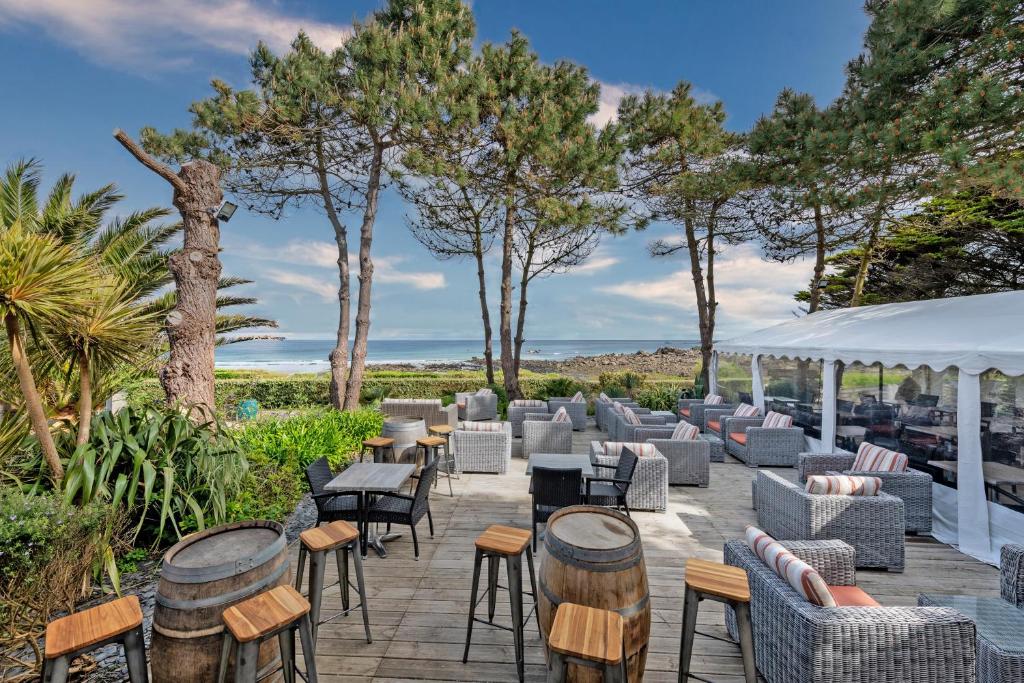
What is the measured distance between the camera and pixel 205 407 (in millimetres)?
4617

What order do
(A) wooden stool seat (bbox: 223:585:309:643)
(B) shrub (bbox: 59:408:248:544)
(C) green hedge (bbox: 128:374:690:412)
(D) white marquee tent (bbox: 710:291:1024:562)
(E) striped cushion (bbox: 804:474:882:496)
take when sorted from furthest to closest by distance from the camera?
(C) green hedge (bbox: 128:374:690:412), (D) white marquee tent (bbox: 710:291:1024:562), (E) striped cushion (bbox: 804:474:882:496), (B) shrub (bbox: 59:408:248:544), (A) wooden stool seat (bbox: 223:585:309:643)

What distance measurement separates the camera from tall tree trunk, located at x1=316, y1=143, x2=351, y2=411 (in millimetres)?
9438

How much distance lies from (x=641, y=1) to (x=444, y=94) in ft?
14.7

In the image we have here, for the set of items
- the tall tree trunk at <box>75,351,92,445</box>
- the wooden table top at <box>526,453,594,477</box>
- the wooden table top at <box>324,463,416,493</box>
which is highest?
the tall tree trunk at <box>75,351,92,445</box>

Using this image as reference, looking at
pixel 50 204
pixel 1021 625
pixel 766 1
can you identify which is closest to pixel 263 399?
pixel 50 204

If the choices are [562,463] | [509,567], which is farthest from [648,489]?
[509,567]

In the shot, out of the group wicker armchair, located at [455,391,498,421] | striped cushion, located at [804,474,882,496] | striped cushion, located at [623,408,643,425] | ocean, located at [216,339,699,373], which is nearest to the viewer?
striped cushion, located at [804,474,882,496]

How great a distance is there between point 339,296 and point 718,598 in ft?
30.4

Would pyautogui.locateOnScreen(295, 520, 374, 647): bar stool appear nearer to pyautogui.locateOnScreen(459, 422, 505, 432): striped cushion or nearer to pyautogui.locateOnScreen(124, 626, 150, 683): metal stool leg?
pyautogui.locateOnScreen(124, 626, 150, 683): metal stool leg

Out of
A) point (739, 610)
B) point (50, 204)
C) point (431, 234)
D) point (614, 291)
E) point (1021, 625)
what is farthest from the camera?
point (614, 291)

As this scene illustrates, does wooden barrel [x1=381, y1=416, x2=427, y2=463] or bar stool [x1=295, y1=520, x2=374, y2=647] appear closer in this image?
bar stool [x1=295, y1=520, x2=374, y2=647]

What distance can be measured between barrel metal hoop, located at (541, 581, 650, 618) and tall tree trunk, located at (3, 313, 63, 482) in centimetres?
342

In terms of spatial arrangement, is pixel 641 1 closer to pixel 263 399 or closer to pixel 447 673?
pixel 447 673

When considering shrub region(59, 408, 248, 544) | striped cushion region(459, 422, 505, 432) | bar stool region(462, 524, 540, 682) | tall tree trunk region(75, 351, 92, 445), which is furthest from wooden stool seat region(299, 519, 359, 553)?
striped cushion region(459, 422, 505, 432)
